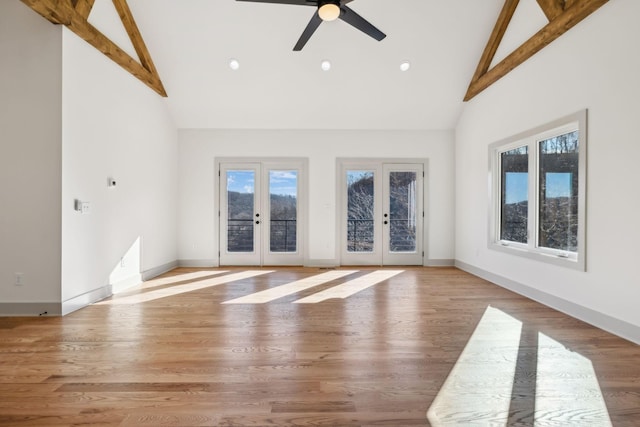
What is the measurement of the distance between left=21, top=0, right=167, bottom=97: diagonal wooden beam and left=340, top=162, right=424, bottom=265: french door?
3.94 meters

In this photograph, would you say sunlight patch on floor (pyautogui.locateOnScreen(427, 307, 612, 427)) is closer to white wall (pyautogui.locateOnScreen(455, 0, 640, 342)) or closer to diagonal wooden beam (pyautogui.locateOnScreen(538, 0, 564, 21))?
white wall (pyautogui.locateOnScreen(455, 0, 640, 342))

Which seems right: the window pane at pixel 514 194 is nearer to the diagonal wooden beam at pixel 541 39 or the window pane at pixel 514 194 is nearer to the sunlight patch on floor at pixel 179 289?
the diagonal wooden beam at pixel 541 39

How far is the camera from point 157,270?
19.5 ft

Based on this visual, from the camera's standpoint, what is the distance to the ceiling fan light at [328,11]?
10.3ft

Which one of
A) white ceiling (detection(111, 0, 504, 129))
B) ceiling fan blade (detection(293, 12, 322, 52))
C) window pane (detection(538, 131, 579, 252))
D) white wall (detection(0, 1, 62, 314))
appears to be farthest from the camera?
white ceiling (detection(111, 0, 504, 129))

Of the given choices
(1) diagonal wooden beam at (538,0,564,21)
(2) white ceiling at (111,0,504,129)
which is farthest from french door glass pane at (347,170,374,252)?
(1) diagonal wooden beam at (538,0,564,21)

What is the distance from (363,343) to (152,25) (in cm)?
518

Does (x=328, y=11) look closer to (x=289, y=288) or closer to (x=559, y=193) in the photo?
(x=559, y=193)

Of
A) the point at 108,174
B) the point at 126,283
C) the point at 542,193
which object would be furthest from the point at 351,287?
the point at 108,174

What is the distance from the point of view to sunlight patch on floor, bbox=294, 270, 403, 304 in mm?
4434

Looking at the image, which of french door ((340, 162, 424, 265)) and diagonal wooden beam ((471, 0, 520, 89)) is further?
french door ((340, 162, 424, 265))

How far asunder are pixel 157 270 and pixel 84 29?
3.75m

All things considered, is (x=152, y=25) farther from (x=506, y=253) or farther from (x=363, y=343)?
(x=506, y=253)

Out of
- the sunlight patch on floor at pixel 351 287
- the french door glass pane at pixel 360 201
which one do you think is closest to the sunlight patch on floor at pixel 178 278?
the sunlight patch on floor at pixel 351 287
